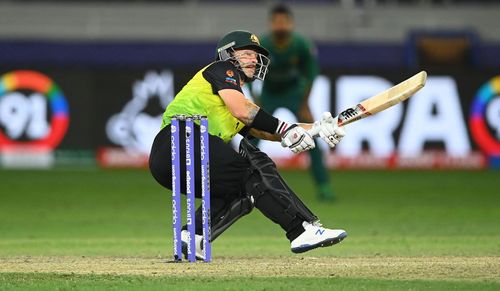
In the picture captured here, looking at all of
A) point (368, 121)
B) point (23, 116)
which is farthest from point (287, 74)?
point (23, 116)

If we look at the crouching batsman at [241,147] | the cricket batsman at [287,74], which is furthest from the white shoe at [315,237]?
the cricket batsman at [287,74]

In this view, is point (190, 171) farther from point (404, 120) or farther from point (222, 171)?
point (404, 120)

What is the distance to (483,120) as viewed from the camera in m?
18.2

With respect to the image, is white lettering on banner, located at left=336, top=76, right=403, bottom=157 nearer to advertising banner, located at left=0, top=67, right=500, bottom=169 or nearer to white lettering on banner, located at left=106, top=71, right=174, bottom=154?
advertising banner, located at left=0, top=67, right=500, bottom=169

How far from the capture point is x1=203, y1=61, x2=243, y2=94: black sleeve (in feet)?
25.1

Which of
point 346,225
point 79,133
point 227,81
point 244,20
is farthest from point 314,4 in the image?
point 227,81

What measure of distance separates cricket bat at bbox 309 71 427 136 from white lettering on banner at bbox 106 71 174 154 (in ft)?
35.0

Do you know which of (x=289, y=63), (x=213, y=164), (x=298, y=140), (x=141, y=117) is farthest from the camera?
(x=141, y=117)

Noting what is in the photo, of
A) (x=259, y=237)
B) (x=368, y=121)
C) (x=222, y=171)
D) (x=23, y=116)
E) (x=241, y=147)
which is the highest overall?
(x=241, y=147)

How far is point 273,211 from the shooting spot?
765 cm

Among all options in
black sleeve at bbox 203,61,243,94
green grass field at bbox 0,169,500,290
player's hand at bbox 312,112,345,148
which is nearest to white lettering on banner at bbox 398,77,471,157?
green grass field at bbox 0,169,500,290

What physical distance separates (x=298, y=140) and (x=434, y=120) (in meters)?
10.9

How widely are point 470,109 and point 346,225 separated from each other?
7109mm

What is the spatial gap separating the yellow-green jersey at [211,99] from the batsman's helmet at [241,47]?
12cm
